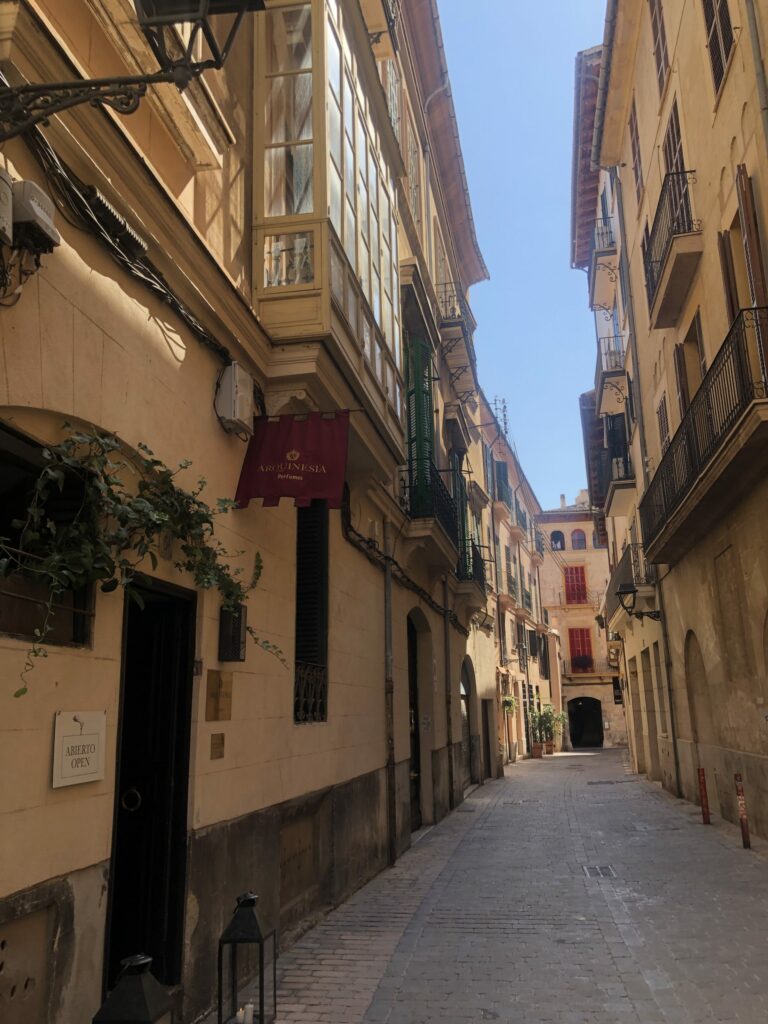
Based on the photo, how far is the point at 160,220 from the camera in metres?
5.34

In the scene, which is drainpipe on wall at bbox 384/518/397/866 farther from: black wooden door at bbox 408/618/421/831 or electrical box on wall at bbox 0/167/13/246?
electrical box on wall at bbox 0/167/13/246

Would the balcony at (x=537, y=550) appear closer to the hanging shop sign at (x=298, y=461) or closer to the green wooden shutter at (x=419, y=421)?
the green wooden shutter at (x=419, y=421)

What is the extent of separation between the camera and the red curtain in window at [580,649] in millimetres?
49744

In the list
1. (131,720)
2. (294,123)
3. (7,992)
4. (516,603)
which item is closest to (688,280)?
(294,123)

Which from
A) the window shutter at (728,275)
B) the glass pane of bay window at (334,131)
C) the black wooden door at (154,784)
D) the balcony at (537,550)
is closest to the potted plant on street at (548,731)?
the balcony at (537,550)

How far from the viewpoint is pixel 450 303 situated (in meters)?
21.2

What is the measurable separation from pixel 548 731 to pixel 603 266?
73.5ft

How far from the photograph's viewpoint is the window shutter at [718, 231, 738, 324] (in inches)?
438

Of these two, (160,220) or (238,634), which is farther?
(238,634)

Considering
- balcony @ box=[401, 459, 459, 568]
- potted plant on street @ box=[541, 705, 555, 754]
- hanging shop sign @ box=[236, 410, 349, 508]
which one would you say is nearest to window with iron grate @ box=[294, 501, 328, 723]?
hanging shop sign @ box=[236, 410, 349, 508]

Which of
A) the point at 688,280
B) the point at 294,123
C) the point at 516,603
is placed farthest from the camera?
the point at 516,603

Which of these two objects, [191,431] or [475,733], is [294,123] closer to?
[191,431]

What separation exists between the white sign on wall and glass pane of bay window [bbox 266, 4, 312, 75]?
19.9ft

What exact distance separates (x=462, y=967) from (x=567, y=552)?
47512 mm
